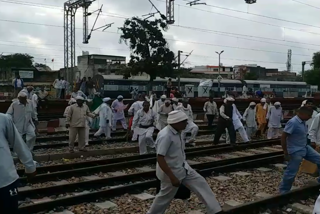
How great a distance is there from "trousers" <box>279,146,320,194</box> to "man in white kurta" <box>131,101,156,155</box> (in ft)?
15.4

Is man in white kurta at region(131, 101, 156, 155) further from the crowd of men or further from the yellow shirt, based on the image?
the yellow shirt

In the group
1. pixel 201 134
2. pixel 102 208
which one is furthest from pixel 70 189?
pixel 201 134

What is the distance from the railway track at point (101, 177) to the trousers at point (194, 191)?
80.8 inches

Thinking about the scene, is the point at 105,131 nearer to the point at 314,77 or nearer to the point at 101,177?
the point at 101,177

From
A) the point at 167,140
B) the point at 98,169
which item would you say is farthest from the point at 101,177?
the point at 167,140

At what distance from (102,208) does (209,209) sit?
2107mm

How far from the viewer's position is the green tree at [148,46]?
31.7 m

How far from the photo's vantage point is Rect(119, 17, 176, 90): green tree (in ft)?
104

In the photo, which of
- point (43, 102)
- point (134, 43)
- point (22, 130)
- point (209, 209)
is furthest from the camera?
point (134, 43)

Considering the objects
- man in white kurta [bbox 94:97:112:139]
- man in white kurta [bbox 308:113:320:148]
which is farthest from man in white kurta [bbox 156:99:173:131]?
man in white kurta [bbox 308:113:320:148]

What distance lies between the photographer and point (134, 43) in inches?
1256

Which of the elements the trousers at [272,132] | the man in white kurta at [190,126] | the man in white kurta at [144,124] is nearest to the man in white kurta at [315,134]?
the man in white kurta at [144,124]

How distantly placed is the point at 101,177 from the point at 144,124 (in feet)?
8.87

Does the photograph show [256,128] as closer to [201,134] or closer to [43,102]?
[201,134]
